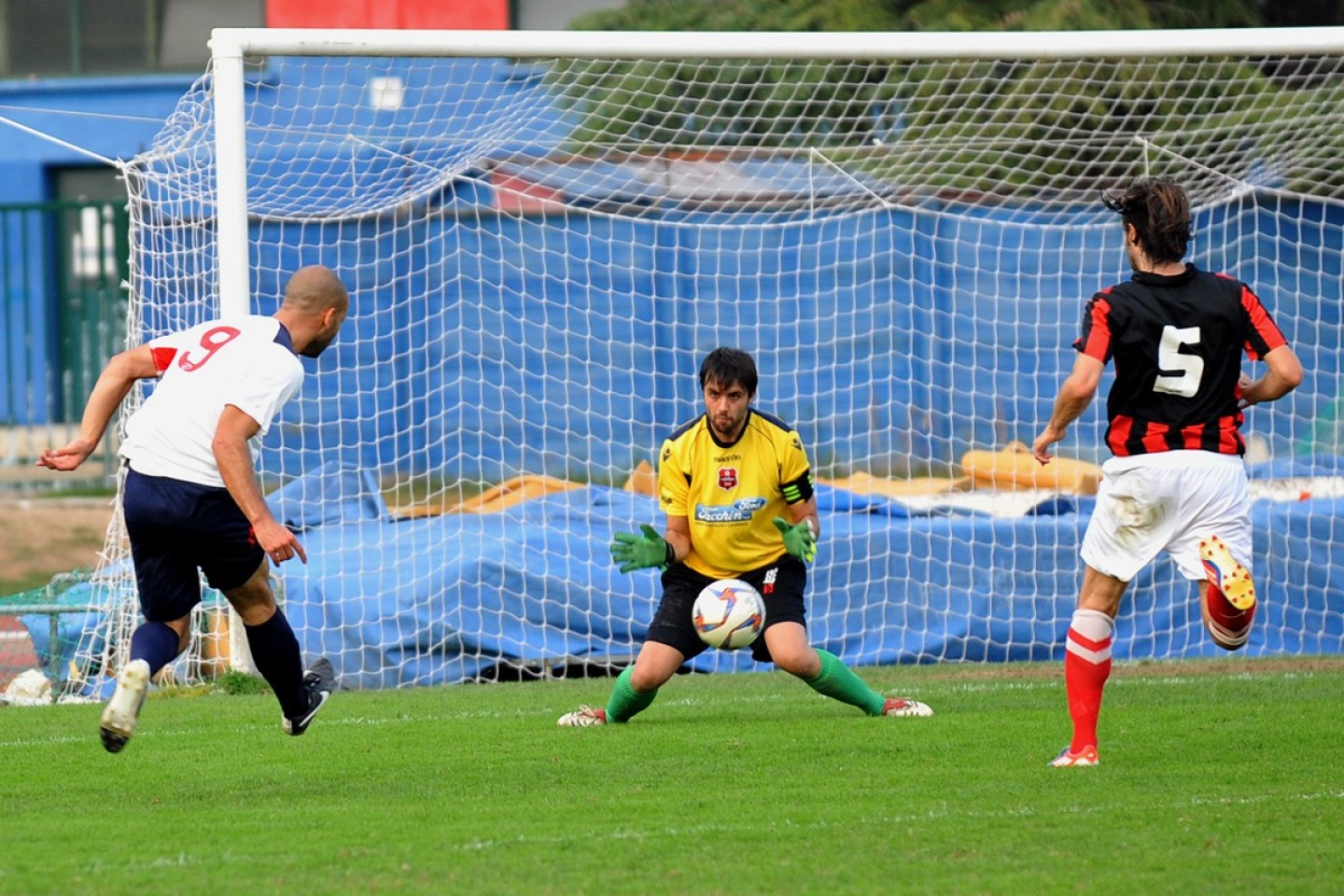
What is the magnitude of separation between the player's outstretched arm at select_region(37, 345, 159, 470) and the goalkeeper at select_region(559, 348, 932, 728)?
214 centimetres

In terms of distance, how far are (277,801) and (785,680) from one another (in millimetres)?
4204

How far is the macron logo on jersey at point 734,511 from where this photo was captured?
23.6 ft

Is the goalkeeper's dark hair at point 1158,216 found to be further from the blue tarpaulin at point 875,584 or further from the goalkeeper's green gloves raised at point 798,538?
the blue tarpaulin at point 875,584

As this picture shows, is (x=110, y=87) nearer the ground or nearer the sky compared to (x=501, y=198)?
nearer the sky

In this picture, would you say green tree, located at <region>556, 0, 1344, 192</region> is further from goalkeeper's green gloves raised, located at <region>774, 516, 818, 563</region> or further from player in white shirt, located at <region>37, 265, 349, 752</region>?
player in white shirt, located at <region>37, 265, 349, 752</region>

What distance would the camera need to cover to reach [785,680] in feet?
30.5

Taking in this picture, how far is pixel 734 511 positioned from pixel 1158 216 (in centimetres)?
227

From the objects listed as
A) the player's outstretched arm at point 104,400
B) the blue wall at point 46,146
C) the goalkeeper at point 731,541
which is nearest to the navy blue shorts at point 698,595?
the goalkeeper at point 731,541

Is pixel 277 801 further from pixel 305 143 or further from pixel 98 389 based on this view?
pixel 305 143

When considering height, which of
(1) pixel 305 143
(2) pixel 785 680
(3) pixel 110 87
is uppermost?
(3) pixel 110 87

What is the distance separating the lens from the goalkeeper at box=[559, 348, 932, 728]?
279 inches

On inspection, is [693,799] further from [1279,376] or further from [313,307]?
[1279,376]

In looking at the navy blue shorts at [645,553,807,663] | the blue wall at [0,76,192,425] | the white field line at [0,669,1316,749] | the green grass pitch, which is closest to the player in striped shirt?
the green grass pitch

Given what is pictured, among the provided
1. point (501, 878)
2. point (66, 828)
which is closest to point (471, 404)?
point (66, 828)
